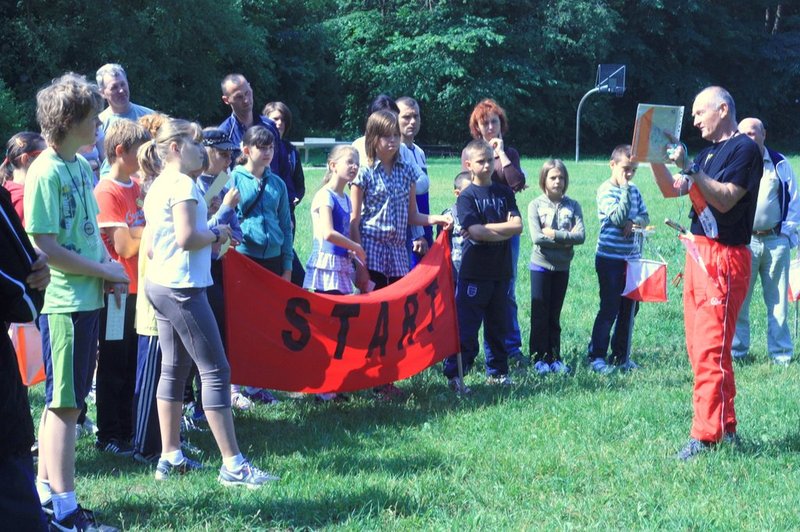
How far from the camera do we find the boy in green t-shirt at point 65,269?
13.9 ft

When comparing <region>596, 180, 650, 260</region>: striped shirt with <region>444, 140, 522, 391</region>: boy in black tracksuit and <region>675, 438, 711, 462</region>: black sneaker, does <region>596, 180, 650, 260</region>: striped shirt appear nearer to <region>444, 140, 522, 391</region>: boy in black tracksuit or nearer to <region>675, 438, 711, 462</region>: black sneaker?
<region>444, 140, 522, 391</region>: boy in black tracksuit

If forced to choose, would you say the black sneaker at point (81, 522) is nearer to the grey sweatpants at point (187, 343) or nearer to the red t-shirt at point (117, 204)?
the grey sweatpants at point (187, 343)

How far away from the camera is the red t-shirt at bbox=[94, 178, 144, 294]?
530cm

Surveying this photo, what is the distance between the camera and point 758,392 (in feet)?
22.8

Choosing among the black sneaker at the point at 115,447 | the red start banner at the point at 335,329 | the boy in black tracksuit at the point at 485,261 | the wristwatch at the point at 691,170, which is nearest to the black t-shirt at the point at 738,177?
the wristwatch at the point at 691,170

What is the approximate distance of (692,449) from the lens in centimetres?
550

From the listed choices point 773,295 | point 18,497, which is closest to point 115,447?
point 18,497

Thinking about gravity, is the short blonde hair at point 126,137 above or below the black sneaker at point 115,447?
above

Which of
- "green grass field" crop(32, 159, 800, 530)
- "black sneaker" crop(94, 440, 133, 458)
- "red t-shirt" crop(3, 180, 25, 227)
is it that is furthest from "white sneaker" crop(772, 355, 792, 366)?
"red t-shirt" crop(3, 180, 25, 227)

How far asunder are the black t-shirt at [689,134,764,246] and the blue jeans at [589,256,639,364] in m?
2.49

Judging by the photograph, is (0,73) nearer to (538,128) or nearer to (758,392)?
(538,128)

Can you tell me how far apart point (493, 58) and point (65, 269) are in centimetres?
4478

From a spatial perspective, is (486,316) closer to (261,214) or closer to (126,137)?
(261,214)

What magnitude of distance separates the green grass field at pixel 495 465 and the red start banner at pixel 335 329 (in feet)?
0.99
